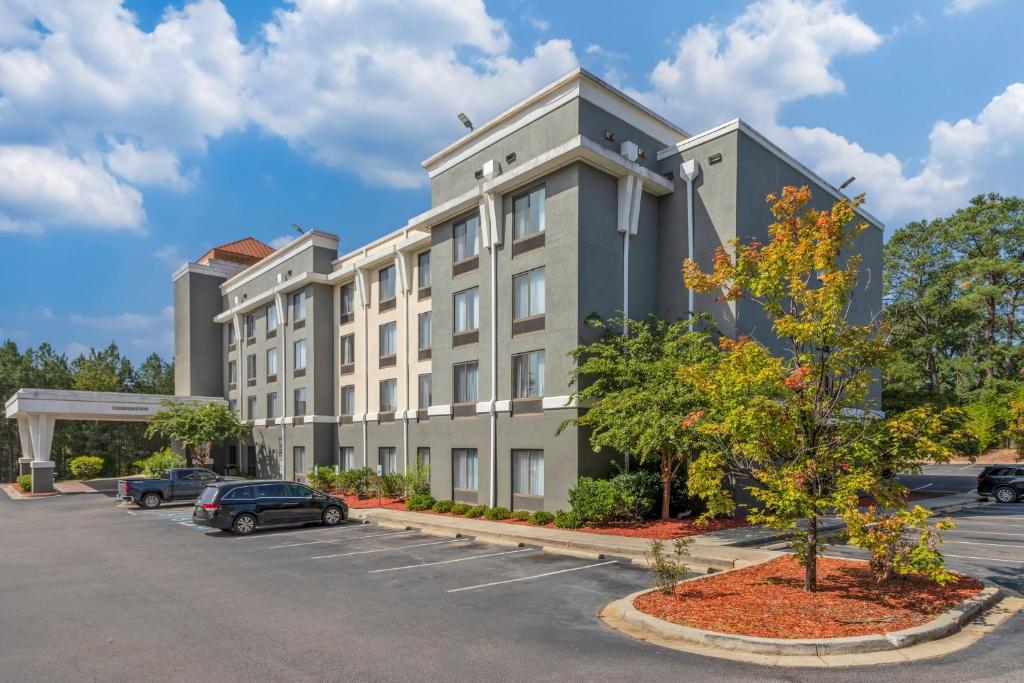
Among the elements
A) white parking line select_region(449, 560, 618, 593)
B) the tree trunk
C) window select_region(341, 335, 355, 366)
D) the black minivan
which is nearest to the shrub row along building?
window select_region(341, 335, 355, 366)

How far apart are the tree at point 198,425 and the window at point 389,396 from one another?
49.8 feet

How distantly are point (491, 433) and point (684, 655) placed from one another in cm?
1535

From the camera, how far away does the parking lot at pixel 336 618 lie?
7.93 metres

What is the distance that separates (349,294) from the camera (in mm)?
36625

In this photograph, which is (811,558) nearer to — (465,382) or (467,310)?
(465,382)

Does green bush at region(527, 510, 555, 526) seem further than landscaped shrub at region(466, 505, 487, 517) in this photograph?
No

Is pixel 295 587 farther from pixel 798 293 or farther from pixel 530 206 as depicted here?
pixel 530 206

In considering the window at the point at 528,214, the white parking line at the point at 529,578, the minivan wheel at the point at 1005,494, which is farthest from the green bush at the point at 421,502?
the minivan wheel at the point at 1005,494

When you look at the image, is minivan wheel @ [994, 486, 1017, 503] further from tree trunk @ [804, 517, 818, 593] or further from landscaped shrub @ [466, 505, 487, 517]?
tree trunk @ [804, 517, 818, 593]

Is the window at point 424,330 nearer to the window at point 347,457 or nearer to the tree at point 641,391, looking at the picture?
the window at point 347,457

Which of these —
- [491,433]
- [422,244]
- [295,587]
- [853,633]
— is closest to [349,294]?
[422,244]

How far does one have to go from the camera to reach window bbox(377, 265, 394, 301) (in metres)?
33.1

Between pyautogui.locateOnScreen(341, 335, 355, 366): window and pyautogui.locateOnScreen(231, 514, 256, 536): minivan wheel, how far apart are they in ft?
51.0

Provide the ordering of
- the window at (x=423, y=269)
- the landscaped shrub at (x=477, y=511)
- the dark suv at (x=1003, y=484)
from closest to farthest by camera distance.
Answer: the landscaped shrub at (x=477, y=511)
the dark suv at (x=1003, y=484)
the window at (x=423, y=269)
